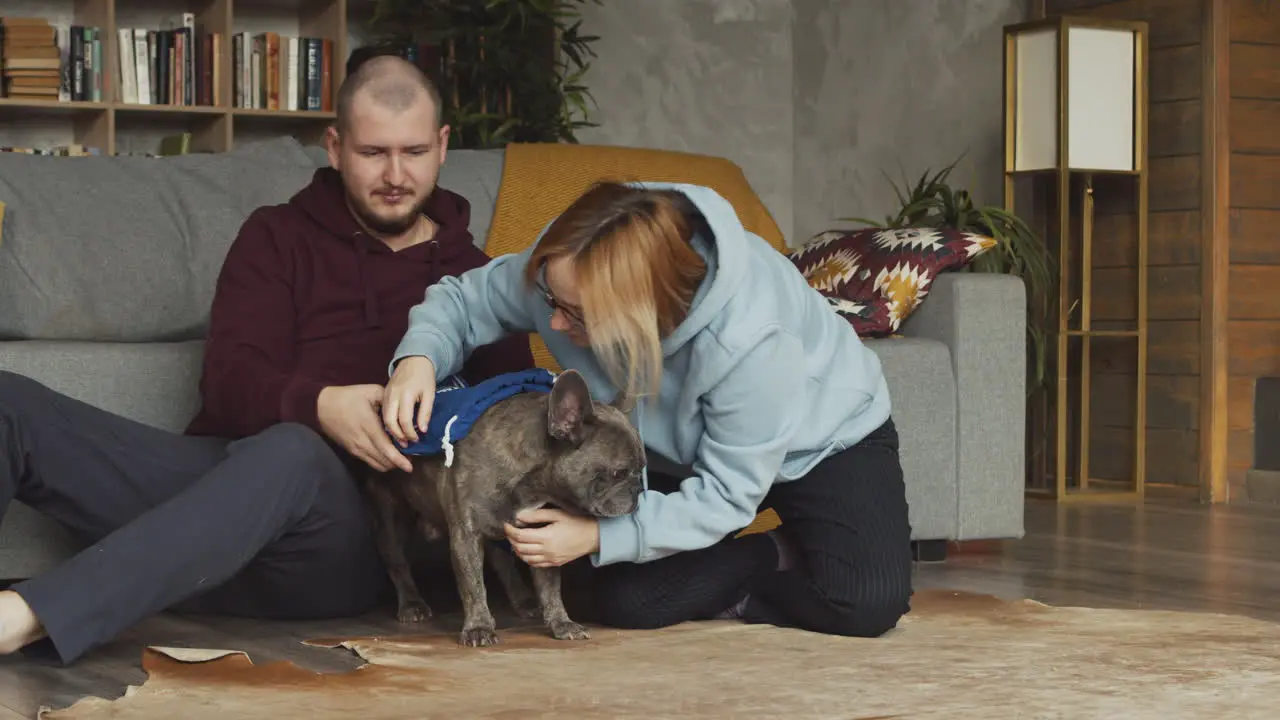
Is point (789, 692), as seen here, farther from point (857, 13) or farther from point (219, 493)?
point (857, 13)

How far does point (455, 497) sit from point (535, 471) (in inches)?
4.7

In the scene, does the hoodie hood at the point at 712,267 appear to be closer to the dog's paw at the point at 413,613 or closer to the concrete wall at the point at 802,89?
the dog's paw at the point at 413,613

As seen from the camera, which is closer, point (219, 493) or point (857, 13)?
point (219, 493)

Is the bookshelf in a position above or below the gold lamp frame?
above

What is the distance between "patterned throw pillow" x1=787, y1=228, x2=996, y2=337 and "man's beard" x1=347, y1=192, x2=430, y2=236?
3.69 ft

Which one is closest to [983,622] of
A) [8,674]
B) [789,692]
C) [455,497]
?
[789,692]

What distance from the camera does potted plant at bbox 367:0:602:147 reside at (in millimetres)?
5289

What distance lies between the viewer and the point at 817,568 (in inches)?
89.7

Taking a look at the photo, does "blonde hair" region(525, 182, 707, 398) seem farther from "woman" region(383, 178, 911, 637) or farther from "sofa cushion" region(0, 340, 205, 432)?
"sofa cushion" region(0, 340, 205, 432)

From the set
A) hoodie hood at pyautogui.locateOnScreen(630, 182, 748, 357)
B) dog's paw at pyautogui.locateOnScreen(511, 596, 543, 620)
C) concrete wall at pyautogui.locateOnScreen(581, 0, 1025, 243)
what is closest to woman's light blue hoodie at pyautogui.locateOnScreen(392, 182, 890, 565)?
hoodie hood at pyautogui.locateOnScreen(630, 182, 748, 357)

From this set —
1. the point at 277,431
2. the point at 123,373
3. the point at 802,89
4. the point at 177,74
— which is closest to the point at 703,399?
the point at 277,431

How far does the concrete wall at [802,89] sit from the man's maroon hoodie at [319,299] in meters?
3.15

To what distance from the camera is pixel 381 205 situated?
2.42 meters

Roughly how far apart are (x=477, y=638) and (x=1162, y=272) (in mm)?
3293
